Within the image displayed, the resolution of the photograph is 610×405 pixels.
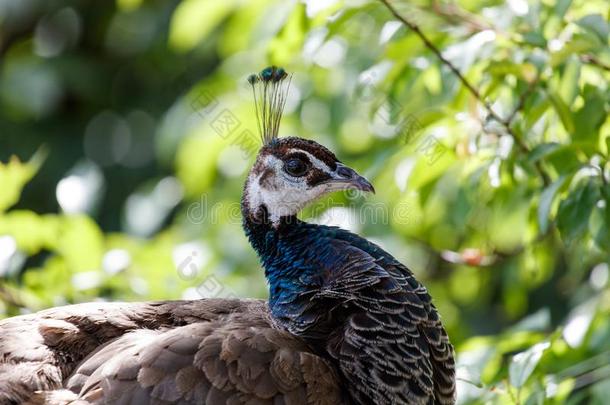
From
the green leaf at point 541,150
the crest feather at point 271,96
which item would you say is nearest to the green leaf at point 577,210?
the green leaf at point 541,150

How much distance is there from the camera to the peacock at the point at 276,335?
8.03 feet

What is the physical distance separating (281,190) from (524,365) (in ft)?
2.90

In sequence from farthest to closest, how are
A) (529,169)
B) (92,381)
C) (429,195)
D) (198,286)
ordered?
(198,286)
(429,195)
(529,169)
(92,381)

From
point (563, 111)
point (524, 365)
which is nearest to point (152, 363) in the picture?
point (524, 365)

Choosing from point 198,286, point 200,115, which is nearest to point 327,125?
point 200,115

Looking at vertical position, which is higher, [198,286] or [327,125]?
[327,125]

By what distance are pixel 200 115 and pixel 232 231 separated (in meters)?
0.52

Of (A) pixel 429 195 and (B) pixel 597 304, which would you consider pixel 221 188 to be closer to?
(A) pixel 429 195

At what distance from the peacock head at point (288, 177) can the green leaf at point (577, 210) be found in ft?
1.87

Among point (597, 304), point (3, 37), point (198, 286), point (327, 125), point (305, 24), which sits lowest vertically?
point (597, 304)

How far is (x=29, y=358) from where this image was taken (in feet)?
8.46

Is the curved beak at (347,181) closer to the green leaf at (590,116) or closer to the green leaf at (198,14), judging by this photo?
the green leaf at (590,116)

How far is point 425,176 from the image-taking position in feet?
9.93

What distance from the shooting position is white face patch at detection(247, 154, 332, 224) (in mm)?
2949
